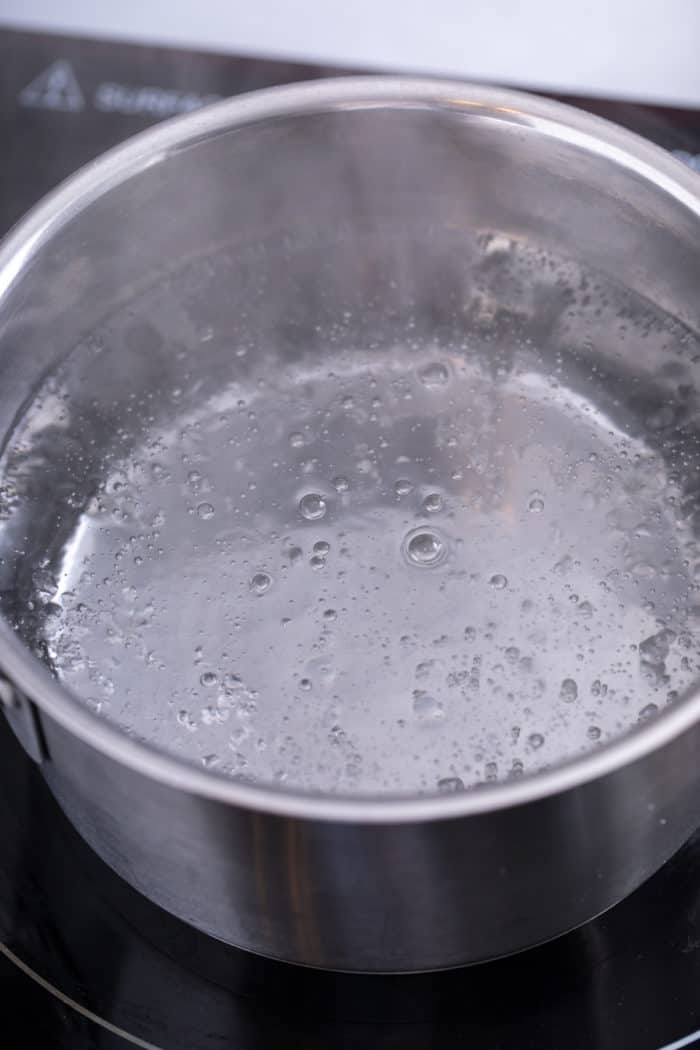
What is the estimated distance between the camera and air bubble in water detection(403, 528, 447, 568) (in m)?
0.83

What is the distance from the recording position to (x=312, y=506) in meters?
0.86

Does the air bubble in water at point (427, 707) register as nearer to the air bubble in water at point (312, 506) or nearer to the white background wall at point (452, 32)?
the air bubble in water at point (312, 506)

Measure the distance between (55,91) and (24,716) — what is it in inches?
25.2

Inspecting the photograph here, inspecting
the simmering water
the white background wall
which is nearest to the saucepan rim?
the simmering water

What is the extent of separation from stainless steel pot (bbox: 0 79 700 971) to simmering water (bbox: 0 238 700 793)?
2 centimetres

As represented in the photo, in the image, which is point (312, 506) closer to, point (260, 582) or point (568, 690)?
point (260, 582)

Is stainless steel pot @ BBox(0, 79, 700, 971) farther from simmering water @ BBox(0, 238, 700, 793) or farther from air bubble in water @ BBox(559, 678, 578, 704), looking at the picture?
air bubble in water @ BBox(559, 678, 578, 704)

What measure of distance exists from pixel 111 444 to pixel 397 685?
11.5 inches

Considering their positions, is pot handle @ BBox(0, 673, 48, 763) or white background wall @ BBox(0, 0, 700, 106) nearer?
pot handle @ BBox(0, 673, 48, 763)

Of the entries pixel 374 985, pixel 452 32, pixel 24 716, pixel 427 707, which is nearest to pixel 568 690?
pixel 427 707

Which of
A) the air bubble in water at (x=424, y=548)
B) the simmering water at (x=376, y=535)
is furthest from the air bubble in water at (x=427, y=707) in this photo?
the air bubble in water at (x=424, y=548)

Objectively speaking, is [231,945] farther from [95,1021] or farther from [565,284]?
[565,284]

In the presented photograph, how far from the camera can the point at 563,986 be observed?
0.67 m

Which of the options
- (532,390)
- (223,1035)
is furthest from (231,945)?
(532,390)
